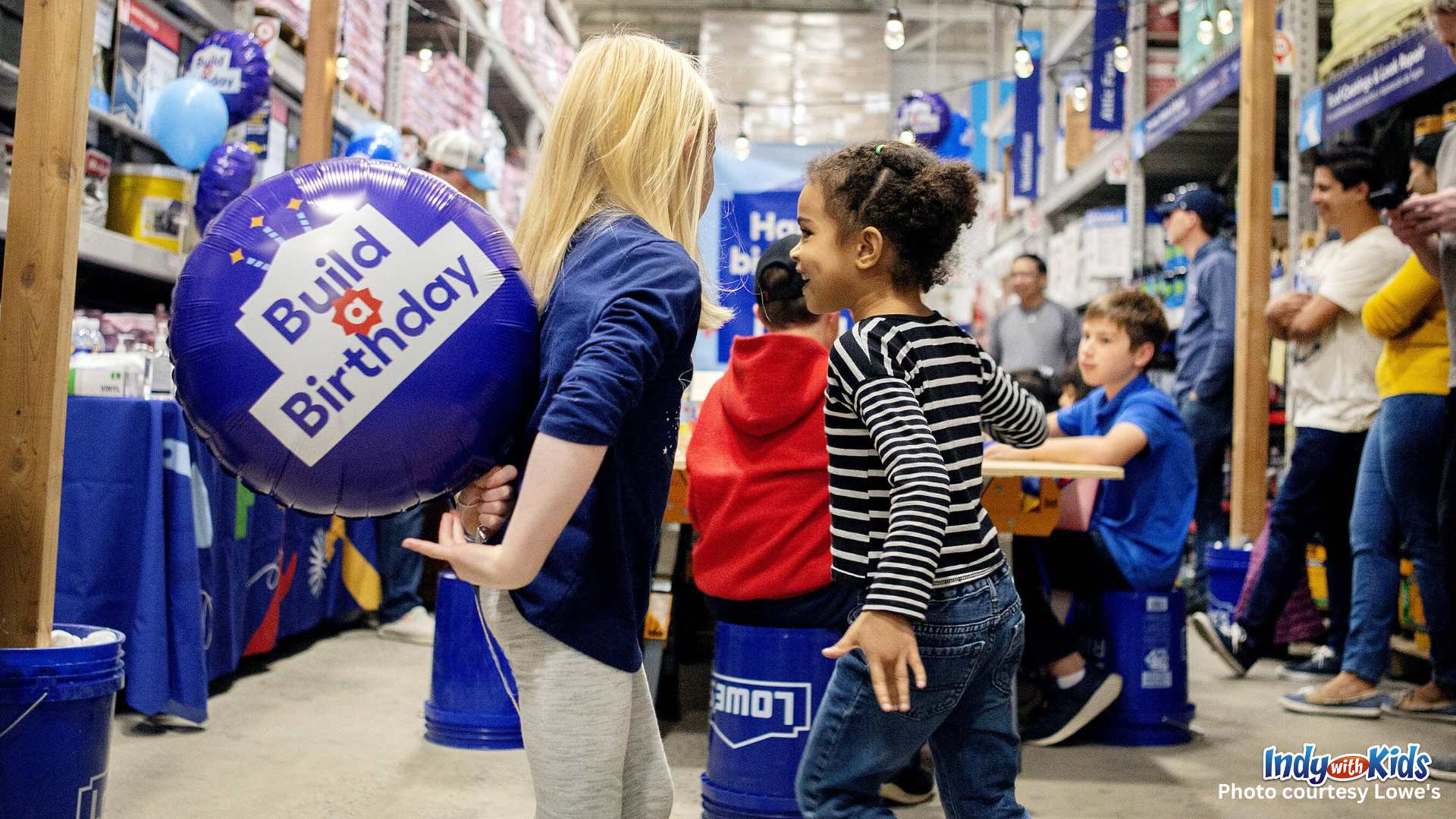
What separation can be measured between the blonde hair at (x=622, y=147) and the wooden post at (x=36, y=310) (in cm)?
97

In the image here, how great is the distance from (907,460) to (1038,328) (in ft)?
16.0

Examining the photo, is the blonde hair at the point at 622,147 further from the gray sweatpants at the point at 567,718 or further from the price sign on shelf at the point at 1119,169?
the price sign on shelf at the point at 1119,169

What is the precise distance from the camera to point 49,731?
1.73 m

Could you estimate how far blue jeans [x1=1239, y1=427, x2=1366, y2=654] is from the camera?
3.42m

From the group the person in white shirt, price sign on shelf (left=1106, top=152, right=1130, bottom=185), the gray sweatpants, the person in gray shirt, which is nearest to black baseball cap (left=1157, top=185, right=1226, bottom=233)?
the person in gray shirt

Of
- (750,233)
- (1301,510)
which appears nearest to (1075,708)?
(1301,510)

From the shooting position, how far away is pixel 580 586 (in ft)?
3.95

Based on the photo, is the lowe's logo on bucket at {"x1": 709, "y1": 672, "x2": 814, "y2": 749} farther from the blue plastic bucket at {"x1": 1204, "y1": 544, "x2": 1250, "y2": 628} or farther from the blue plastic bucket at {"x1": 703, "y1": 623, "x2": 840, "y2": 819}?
the blue plastic bucket at {"x1": 1204, "y1": 544, "x2": 1250, "y2": 628}

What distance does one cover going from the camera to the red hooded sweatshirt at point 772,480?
2.22 metres

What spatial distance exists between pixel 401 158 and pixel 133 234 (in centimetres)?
135

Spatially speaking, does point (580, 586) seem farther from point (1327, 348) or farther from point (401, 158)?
point (401, 158)

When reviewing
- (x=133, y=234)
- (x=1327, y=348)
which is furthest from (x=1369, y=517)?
(x=133, y=234)

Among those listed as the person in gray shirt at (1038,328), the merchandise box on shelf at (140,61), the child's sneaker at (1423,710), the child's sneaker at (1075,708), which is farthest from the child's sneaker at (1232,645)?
the merchandise box on shelf at (140,61)

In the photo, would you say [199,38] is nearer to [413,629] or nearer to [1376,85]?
[413,629]
